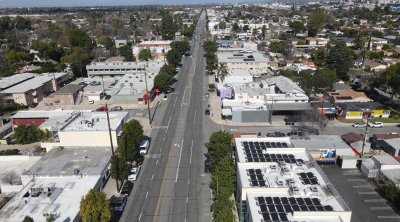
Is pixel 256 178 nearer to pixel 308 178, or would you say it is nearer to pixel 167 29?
pixel 308 178

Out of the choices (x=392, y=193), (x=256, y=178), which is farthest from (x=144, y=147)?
(x=392, y=193)

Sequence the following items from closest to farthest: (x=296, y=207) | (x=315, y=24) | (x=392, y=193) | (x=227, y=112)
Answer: (x=296, y=207)
(x=392, y=193)
(x=227, y=112)
(x=315, y=24)

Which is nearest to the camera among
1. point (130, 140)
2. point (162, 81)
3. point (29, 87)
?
point (130, 140)

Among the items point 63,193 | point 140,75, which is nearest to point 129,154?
point 63,193

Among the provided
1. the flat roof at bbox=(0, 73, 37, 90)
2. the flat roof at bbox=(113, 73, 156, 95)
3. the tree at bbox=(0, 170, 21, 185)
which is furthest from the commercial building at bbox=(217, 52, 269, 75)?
the tree at bbox=(0, 170, 21, 185)

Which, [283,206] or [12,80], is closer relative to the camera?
[283,206]

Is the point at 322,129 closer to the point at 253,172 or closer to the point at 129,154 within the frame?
the point at 253,172

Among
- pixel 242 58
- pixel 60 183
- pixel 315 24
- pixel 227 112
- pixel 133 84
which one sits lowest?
pixel 227 112
